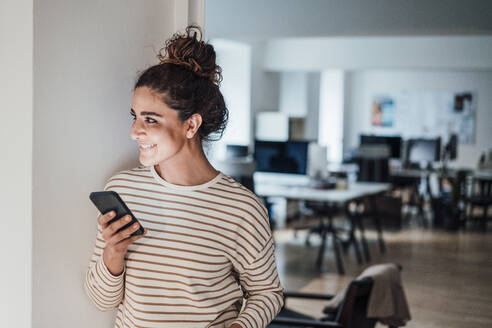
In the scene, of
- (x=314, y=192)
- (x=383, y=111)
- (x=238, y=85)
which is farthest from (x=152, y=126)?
(x=383, y=111)

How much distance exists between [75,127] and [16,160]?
0.17 metres

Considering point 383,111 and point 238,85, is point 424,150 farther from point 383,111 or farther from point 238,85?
point 383,111

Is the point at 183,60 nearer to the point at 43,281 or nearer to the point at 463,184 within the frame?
the point at 43,281

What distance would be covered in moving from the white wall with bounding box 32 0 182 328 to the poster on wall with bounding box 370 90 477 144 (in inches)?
476

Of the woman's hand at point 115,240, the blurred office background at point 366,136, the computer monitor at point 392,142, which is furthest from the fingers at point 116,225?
the computer monitor at point 392,142

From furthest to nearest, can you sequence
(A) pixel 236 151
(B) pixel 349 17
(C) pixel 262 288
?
(A) pixel 236 151, (B) pixel 349 17, (C) pixel 262 288

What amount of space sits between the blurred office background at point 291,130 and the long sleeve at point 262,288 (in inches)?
16.4

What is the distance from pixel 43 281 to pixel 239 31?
5.60 metres

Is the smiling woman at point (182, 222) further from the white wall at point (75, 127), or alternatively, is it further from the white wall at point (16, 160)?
the white wall at point (16, 160)

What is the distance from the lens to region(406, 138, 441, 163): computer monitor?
982cm

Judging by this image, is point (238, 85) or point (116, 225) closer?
point (116, 225)

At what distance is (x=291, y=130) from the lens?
10.8m

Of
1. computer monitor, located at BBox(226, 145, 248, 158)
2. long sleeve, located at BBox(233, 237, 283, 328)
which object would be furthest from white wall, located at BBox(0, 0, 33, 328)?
computer monitor, located at BBox(226, 145, 248, 158)

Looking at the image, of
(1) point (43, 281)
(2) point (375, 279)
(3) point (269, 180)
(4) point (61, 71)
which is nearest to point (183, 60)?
(4) point (61, 71)
